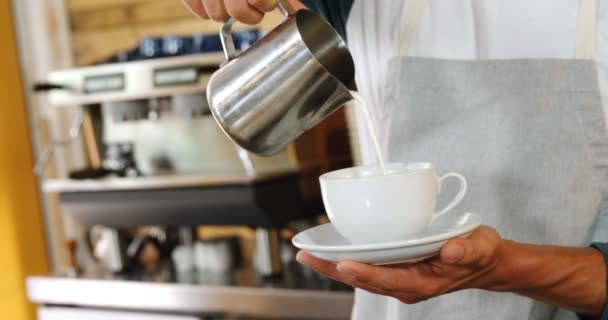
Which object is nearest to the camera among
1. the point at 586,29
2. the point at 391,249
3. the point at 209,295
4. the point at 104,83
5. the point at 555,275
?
the point at 391,249

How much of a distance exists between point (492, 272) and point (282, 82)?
300 mm

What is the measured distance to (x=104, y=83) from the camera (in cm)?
193

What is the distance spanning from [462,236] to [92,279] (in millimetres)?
1556

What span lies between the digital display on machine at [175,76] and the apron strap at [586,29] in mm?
1072

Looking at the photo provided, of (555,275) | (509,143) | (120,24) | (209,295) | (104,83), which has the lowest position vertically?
(209,295)

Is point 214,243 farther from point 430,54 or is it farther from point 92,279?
point 430,54

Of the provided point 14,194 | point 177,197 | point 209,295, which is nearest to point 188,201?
point 177,197

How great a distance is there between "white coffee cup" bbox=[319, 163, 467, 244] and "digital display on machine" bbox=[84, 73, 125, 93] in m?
1.28

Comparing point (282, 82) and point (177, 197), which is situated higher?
point (282, 82)

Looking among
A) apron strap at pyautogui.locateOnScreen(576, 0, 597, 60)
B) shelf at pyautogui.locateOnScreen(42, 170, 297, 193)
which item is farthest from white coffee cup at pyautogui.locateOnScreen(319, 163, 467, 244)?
shelf at pyautogui.locateOnScreen(42, 170, 297, 193)

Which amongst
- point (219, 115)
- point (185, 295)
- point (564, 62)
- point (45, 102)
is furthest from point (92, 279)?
point (564, 62)

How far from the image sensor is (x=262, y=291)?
67.4 inches

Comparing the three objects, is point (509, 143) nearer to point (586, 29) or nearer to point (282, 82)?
point (586, 29)

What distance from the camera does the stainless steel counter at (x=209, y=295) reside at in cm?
163
